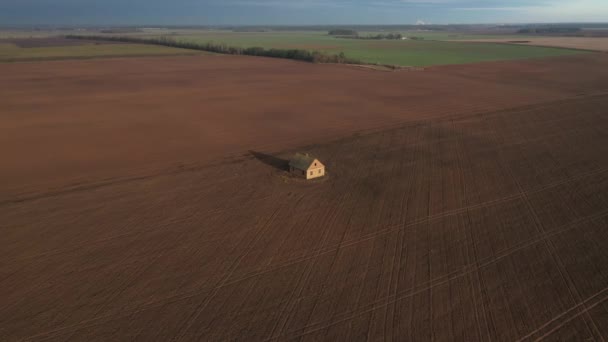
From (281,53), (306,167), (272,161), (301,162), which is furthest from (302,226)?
(281,53)

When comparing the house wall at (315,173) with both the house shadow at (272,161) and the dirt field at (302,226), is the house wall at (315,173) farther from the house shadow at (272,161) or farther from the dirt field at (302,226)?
the house shadow at (272,161)

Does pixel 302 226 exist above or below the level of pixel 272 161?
below

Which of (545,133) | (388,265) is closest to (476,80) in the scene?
(545,133)

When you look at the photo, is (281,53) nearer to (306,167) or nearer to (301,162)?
(301,162)

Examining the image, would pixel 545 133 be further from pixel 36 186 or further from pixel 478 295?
pixel 36 186

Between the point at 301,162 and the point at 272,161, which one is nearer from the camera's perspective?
the point at 301,162

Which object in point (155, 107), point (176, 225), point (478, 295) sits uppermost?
point (155, 107)

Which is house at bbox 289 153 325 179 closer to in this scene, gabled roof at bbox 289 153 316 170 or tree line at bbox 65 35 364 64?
gabled roof at bbox 289 153 316 170
